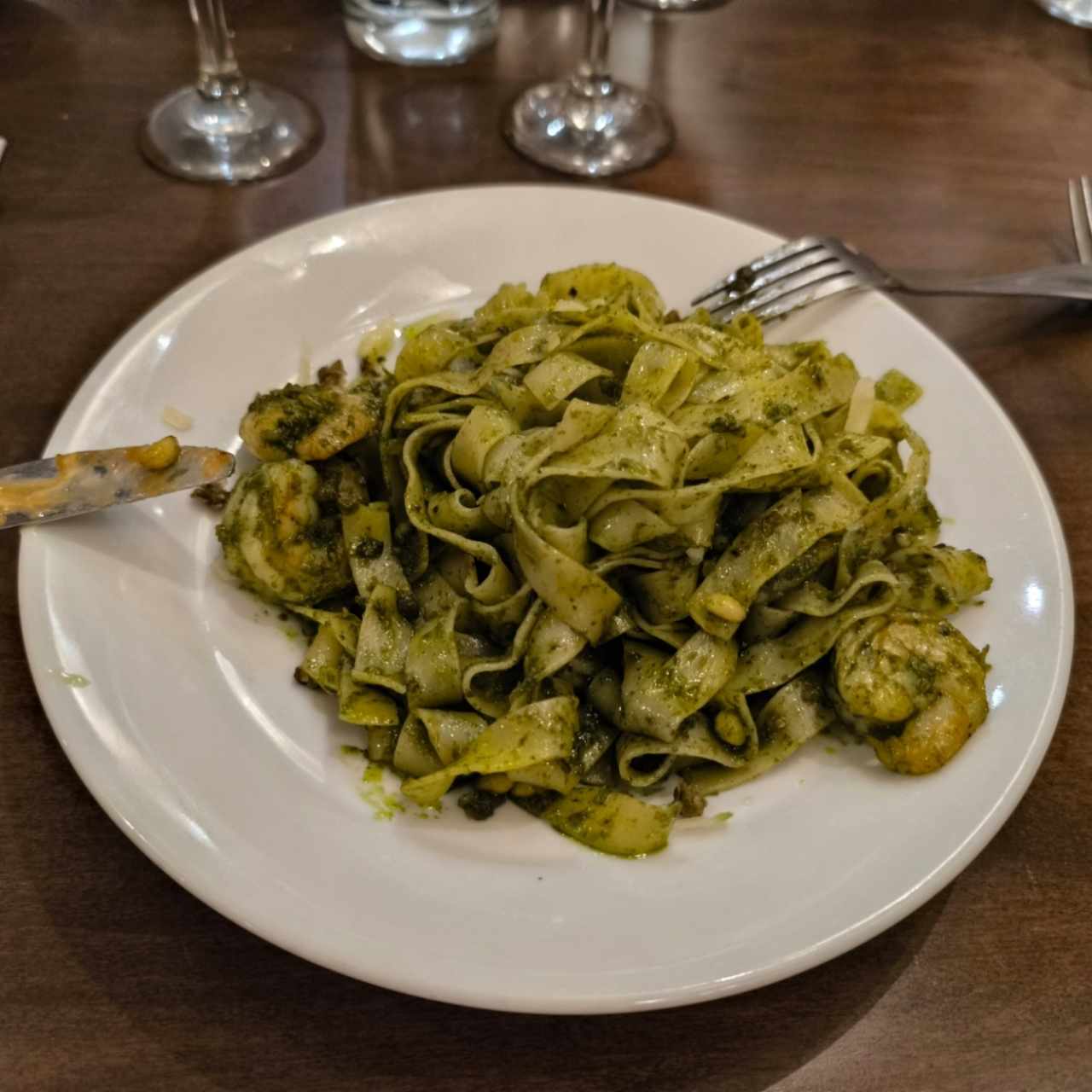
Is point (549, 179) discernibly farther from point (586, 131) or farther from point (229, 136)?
point (229, 136)

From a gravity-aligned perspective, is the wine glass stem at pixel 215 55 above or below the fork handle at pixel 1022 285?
above

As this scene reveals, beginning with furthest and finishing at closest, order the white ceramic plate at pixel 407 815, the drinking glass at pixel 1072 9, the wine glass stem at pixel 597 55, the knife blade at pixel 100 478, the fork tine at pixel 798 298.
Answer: the drinking glass at pixel 1072 9 → the wine glass stem at pixel 597 55 → the fork tine at pixel 798 298 → the knife blade at pixel 100 478 → the white ceramic plate at pixel 407 815

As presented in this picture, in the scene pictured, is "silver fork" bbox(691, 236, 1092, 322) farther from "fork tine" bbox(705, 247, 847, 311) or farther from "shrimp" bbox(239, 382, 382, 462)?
"shrimp" bbox(239, 382, 382, 462)

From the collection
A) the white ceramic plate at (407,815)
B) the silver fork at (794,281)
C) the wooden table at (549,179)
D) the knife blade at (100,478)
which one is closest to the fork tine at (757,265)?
the silver fork at (794,281)

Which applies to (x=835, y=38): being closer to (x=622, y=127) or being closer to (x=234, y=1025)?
(x=622, y=127)

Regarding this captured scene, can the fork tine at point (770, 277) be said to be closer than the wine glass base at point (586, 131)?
Yes

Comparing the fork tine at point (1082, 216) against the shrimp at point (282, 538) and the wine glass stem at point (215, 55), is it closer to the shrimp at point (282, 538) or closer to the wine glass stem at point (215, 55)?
the shrimp at point (282, 538)

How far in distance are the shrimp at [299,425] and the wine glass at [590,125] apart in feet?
5.12

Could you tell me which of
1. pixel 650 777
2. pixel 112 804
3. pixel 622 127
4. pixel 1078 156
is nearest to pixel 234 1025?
pixel 112 804

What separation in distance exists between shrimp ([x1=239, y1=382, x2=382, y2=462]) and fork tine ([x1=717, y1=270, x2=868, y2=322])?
969mm

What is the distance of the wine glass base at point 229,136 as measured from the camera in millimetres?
3137

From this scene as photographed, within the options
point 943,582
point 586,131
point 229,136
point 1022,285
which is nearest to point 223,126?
point 229,136

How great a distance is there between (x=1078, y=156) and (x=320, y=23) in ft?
9.13

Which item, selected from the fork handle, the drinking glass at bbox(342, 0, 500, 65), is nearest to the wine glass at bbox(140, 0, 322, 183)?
the drinking glass at bbox(342, 0, 500, 65)
